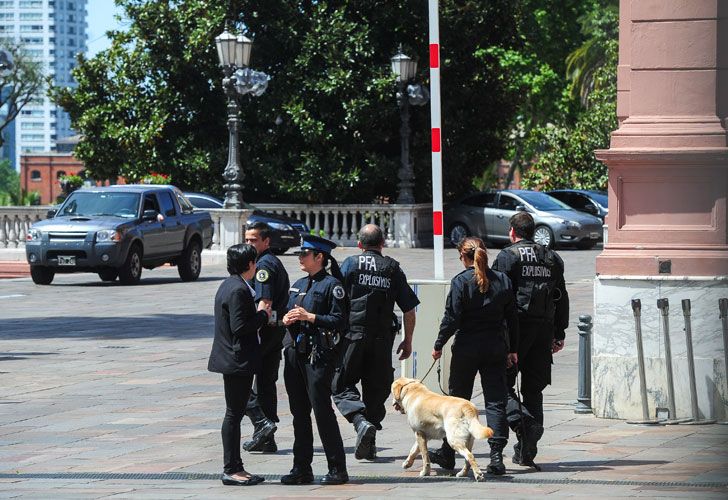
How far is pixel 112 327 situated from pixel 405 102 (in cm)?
1923

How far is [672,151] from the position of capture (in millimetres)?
11109

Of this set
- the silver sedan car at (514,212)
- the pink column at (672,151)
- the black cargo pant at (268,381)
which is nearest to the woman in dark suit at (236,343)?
the black cargo pant at (268,381)

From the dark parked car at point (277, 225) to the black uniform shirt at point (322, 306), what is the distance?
77.4 ft

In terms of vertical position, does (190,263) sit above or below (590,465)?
above

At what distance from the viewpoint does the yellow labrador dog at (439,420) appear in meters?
8.84

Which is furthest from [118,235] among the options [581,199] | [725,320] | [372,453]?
[581,199]

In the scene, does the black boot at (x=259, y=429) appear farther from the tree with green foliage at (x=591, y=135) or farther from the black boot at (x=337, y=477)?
the tree with green foliage at (x=591, y=135)

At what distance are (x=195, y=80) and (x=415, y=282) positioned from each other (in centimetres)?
2978

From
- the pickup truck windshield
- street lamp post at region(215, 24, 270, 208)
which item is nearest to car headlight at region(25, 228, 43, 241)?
the pickup truck windshield

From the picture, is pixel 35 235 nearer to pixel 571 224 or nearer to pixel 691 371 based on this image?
pixel 571 224

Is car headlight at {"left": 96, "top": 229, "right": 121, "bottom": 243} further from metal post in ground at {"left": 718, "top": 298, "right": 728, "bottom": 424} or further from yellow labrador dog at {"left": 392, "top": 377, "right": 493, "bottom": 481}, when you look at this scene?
yellow labrador dog at {"left": 392, "top": 377, "right": 493, "bottom": 481}

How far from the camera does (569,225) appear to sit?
36.2 meters

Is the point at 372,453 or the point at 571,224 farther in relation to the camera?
the point at 571,224

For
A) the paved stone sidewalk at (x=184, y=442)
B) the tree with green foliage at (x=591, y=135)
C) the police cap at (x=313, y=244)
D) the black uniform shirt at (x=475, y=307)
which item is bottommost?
the paved stone sidewalk at (x=184, y=442)
